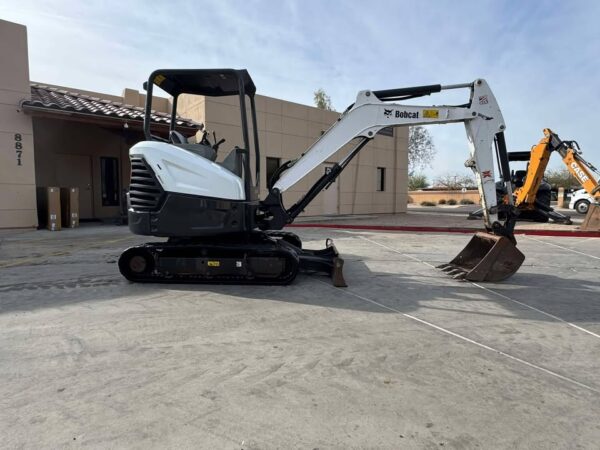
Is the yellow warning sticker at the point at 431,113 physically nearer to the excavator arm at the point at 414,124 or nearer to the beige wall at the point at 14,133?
the excavator arm at the point at 414,124

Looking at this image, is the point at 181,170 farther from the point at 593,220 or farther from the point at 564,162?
the point at 564,162

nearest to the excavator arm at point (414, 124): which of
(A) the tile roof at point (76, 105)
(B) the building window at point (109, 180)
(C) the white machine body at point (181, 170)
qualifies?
(C) the white machine body at point (181, 170)

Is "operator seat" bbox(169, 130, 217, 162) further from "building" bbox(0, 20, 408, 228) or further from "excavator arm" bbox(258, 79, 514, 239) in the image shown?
"building" bbox(0, 20, 408, 228)

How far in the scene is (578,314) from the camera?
177 inches

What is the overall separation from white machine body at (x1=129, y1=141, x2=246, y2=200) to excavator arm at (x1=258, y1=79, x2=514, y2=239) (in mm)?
1073

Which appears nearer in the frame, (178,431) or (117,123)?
(178,431)

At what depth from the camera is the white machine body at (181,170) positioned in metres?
5.27

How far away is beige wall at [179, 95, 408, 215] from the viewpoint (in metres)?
16.2

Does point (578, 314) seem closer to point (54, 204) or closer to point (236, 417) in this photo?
point (236, 417)

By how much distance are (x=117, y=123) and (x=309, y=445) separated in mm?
Answer: 13103

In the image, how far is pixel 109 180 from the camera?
54.3 feet

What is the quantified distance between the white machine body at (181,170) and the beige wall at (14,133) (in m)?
9.08

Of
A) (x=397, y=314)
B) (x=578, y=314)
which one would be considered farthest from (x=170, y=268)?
(x=578, y=314)

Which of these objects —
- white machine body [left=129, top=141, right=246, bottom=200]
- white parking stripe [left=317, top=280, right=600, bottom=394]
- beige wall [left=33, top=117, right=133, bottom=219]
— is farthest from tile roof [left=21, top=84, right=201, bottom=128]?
white parking stripe [left=317, top=280, right=600, bottom=394]
